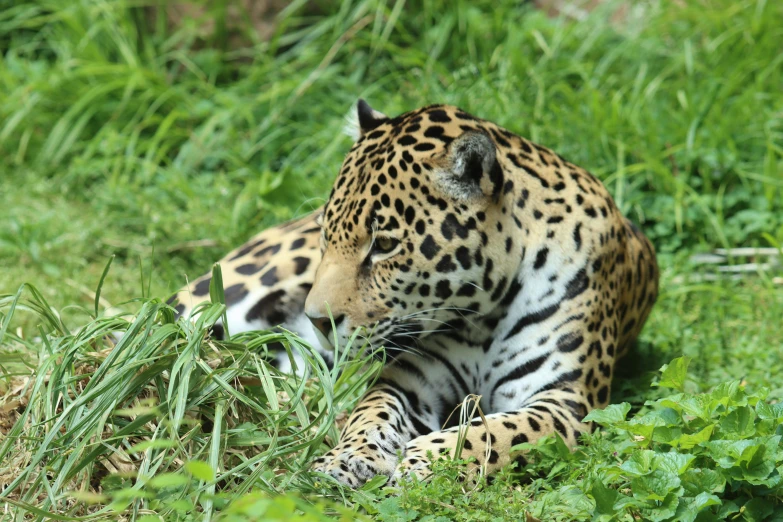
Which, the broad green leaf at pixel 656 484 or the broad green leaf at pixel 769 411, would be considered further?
the broad green leaf at pixel 769 411

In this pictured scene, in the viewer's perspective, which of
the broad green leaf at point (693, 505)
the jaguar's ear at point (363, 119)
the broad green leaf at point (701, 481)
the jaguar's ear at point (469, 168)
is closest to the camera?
the broad green leaf at point (693, 505)

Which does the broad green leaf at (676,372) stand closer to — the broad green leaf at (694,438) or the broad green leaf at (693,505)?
the broad green leaf at (694,438)

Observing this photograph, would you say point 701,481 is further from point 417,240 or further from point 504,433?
point 417,240

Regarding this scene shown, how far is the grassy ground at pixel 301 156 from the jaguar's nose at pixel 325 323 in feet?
0.82

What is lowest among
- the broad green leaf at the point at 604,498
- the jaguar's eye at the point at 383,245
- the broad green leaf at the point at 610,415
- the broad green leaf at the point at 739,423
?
the broad green leaf at the point at 604,498

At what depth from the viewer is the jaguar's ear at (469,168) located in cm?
439

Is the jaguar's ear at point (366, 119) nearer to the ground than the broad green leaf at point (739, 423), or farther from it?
farther from it

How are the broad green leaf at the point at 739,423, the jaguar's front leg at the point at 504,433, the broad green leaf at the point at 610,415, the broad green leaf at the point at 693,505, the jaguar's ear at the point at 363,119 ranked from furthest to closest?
the jaguar's ear at the point at 363,119
the jaguar's front leg at the point at 504,433
the broad green leaf at the point at 610,415
the broad green leaf at the point at 739,423
the broad green leaf at the point at 693,505

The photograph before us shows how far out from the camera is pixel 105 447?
3.81 meters

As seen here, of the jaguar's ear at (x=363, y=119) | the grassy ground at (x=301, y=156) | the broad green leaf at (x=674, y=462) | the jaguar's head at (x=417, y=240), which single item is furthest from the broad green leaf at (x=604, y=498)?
the jaguar's ear at (x=363, y=119)

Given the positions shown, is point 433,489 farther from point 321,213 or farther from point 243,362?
point 321,213

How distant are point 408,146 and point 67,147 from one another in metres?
5.46

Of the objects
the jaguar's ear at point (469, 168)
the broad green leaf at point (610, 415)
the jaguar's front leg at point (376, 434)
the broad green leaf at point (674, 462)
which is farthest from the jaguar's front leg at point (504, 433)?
the jaguar's ear at point (469, 168)

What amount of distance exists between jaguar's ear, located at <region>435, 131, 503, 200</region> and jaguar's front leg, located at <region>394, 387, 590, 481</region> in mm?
1014
